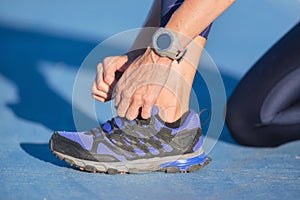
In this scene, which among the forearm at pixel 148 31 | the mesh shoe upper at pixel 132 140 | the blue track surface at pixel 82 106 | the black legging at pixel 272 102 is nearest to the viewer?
the blue track surface at pixel 82 106

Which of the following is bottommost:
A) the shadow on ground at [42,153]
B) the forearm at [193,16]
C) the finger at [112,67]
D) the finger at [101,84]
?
the shadow on ground at [42,153]

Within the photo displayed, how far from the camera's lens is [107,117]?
1806mm

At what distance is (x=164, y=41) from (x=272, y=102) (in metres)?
0.50

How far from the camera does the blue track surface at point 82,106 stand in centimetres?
113

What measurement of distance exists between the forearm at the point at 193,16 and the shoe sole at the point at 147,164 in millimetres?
254

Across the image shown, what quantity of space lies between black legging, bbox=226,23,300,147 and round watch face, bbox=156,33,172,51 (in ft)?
1.58

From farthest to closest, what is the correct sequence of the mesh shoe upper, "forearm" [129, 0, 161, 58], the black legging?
the black legging → "forearm" [129, 0, 161, 58] → the mesh shoe upper

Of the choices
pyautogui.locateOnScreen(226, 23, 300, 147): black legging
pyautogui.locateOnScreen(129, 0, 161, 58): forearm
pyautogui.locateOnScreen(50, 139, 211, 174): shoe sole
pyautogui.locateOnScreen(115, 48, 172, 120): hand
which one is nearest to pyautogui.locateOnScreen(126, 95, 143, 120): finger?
pyautogui.locateOnScreen(115, 48, 172, 120): hand

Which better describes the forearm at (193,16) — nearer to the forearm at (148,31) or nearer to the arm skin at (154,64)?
the arm skin at (154,64)

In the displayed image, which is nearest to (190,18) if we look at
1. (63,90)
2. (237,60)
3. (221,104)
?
(221,104)

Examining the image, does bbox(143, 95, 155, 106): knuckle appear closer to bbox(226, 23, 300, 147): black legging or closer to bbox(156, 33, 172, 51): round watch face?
bbox(156, 33, 172, 51): round watch face

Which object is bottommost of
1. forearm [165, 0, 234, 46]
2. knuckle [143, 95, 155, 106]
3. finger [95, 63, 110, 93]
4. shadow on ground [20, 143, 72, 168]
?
shadow on ground [20, 143, 72, 168]

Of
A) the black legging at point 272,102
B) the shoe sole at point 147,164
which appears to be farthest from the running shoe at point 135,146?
the black legging at point 272,102

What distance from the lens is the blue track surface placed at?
1135mm
